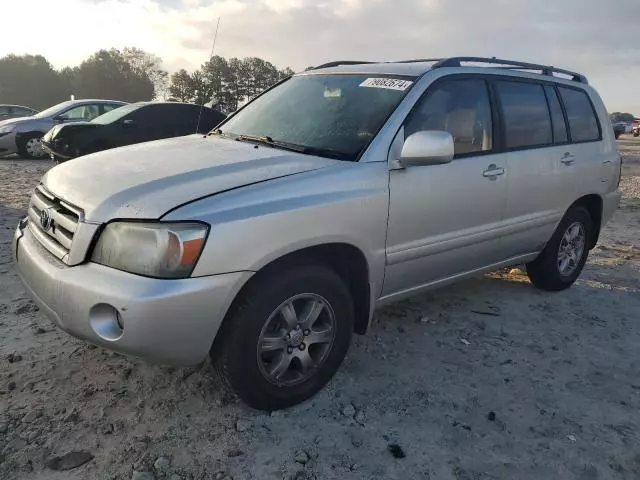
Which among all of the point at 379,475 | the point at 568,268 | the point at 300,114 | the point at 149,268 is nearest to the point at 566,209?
the point at 568,268

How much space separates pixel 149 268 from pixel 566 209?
11.5ft

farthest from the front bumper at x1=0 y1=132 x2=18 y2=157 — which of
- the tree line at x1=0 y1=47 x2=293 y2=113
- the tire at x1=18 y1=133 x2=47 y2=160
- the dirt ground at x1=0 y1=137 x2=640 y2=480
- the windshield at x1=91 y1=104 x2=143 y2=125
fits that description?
the tree line at x1=0 y1=47 x2=293 y2=113

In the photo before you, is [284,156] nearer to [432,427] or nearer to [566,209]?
[432,427]

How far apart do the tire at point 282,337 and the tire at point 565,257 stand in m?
2.38

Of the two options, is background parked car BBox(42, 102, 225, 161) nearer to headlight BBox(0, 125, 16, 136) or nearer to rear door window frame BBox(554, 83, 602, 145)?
headlight BBox(0, 125, 16, 136)

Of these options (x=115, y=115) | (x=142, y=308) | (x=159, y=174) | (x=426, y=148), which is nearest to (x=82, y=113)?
(x=115, y=115)

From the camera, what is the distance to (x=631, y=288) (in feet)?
16.5

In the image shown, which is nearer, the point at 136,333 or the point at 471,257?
the point at 136,333

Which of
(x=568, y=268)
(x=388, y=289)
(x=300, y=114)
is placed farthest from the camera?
(x=568, y=268)

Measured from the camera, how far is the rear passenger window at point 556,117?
440 centimetres

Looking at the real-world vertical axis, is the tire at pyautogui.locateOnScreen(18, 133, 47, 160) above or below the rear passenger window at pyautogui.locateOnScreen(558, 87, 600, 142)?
below

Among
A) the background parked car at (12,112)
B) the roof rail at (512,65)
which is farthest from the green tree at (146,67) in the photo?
the roof rail at (512,65)

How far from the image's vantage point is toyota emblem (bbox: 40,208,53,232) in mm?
2759

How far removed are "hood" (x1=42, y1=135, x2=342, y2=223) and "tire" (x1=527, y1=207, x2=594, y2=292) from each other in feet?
8.18
